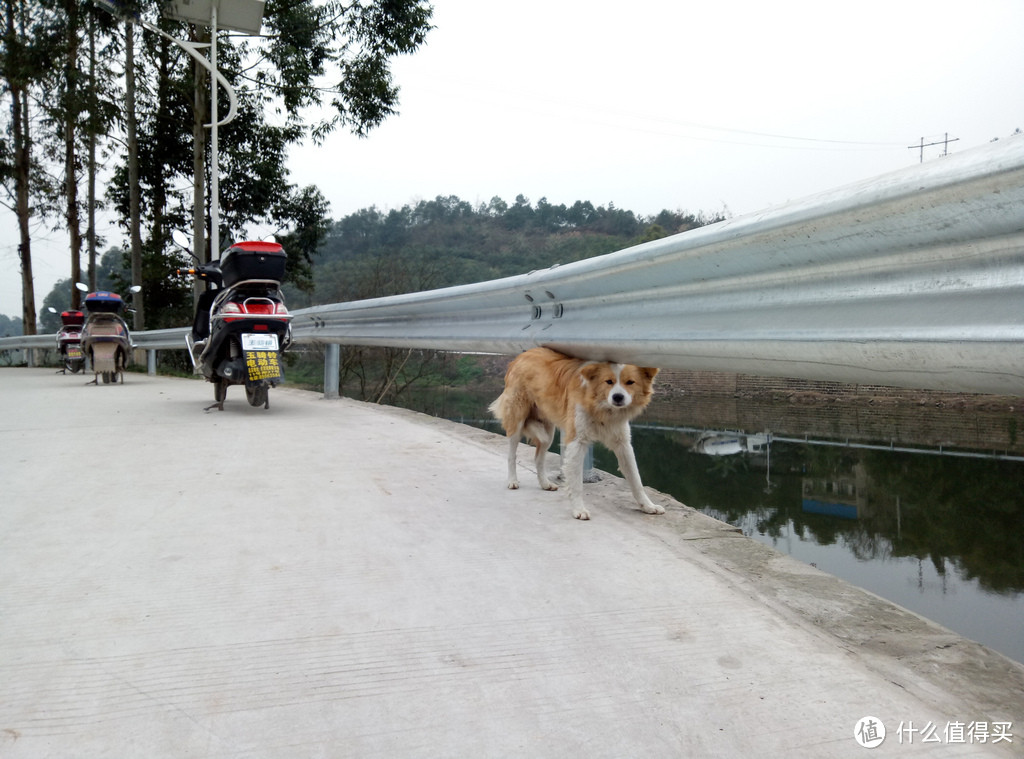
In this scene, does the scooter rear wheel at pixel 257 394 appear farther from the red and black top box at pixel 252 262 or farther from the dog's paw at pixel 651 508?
the dog's paw at pixel 651 508

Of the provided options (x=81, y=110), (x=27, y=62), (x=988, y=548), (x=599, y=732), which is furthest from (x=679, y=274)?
(x=27, y=62)

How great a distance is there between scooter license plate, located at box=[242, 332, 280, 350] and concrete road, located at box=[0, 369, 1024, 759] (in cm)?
338

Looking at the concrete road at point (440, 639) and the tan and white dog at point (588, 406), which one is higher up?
the tan and white dog at point (588, 406)

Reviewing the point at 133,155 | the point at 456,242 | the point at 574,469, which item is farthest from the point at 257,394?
the point at 456,242

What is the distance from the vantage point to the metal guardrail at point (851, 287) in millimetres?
1573

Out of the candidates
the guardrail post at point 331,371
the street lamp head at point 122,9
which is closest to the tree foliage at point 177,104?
the street lamp head at point 122,9

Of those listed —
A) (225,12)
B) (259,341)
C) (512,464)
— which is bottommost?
(512,464)

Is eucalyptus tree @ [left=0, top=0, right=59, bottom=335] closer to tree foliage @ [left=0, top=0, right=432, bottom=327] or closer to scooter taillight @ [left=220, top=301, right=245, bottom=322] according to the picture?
tree foliage @ [left=0, top=0, right=432, bottom=327]

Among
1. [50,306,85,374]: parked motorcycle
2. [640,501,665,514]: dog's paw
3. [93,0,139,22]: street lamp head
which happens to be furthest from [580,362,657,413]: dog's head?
[93,0,139,22]: street lamp head

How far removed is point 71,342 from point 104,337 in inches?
186

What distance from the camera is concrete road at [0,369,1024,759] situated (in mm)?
1544

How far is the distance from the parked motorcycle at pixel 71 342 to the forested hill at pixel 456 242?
7.33 m

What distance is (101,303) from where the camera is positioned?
11.5 m

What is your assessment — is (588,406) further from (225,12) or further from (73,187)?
(73,187)
